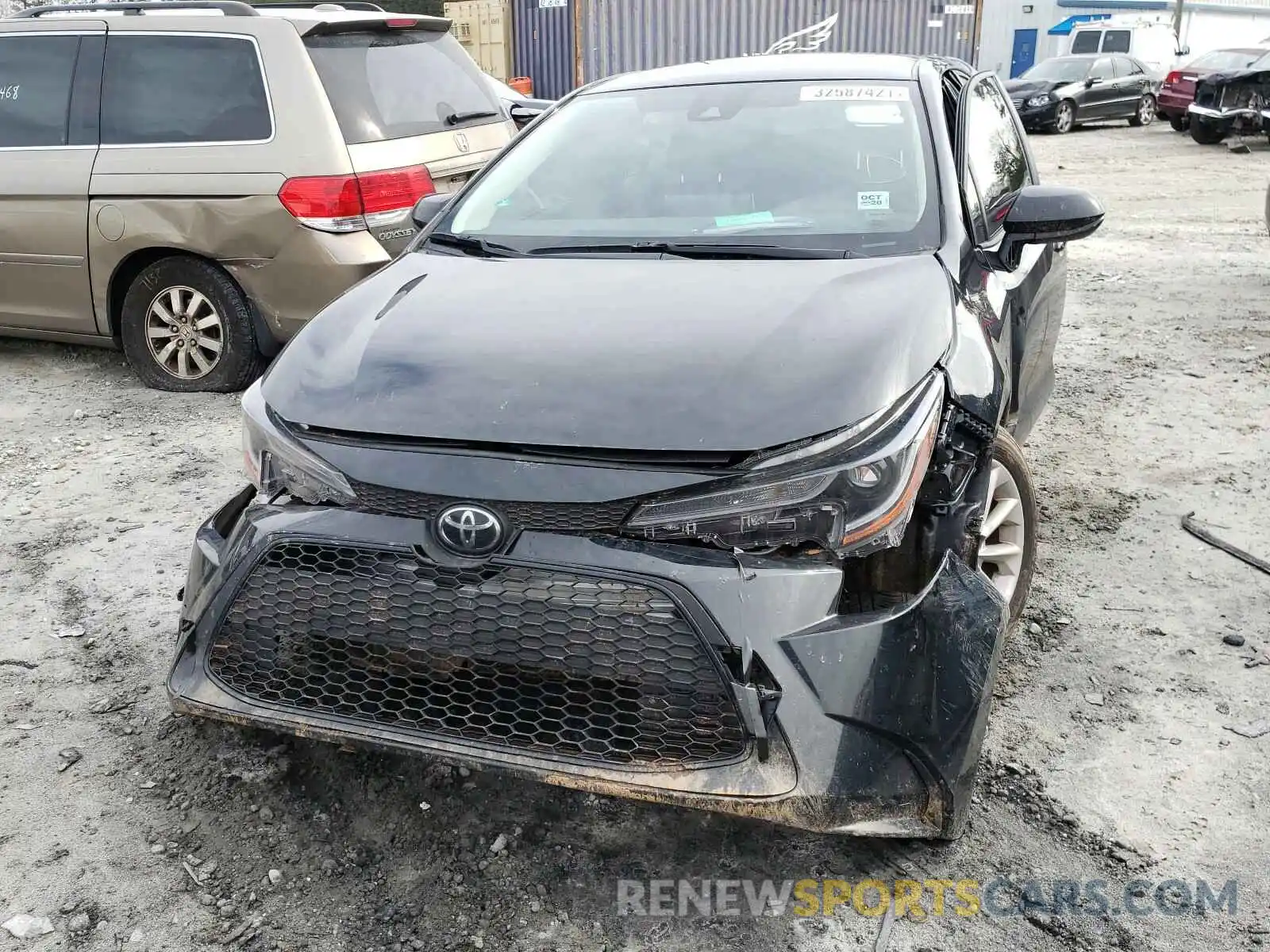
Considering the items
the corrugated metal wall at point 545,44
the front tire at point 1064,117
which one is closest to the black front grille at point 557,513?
the corrugated metal wall at point 545,44

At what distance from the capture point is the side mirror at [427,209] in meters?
3.69

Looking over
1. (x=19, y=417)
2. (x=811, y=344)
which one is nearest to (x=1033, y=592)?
(x=811, y=344)

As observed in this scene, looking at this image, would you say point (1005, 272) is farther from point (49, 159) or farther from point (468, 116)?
point (49, 159)

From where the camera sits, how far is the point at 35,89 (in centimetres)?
578

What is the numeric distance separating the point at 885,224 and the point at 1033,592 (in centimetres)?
137

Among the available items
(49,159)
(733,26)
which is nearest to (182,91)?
(49,159)

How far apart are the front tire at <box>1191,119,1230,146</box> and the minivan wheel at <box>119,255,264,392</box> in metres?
17.4

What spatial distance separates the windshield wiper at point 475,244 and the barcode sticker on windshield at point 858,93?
1.06m

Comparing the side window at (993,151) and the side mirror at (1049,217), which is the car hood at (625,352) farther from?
the side window at (993,151)

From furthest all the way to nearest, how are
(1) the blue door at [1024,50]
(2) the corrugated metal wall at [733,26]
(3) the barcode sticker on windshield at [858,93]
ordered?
(1) the blue door at [1024,50], (2) the corrugated metal wall at [733,26], (3) the barcode sticker on windshield at [858,93]

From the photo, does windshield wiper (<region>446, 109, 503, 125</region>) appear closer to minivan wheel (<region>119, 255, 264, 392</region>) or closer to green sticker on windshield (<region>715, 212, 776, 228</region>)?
minivan wheel (<region>119, 255, 264, 392</region>)

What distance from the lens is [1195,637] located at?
11.1 feet

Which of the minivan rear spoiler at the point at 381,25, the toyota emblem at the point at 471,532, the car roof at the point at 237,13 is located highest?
the car roof at the point at 237,13

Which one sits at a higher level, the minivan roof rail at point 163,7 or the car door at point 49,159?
the minivan roof rail at point 163,7
